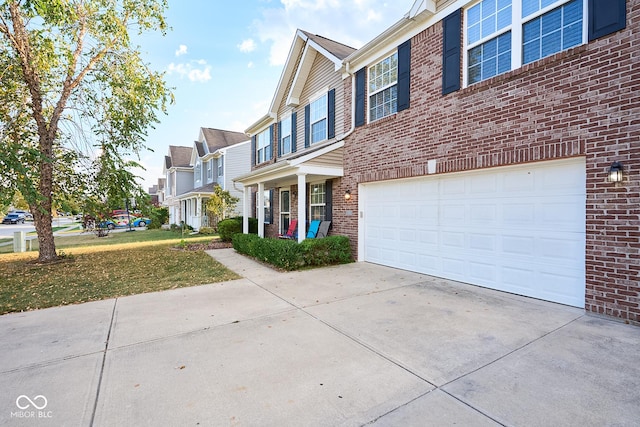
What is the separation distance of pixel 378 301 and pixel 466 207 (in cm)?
279

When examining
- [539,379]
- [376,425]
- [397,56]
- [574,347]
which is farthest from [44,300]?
[397,56]

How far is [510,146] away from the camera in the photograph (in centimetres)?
531

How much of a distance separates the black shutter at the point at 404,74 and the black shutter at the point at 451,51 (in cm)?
94

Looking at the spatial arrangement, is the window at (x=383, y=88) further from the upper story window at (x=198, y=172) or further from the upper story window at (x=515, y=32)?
the upper story window at (x=198, y=172)

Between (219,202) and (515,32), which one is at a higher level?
(515,32)

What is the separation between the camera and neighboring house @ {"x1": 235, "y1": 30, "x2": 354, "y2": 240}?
9031 millimetres

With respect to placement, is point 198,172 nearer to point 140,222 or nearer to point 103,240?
point 103,240

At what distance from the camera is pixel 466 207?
6.21 meters

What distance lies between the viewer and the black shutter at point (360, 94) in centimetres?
865

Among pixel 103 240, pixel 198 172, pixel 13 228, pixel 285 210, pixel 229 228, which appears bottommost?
pixel 13 228

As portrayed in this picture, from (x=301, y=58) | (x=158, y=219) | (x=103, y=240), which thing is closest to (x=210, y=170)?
(x=103, y=240)

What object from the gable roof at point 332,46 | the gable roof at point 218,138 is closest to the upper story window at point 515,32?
the gable roof at point 332,46

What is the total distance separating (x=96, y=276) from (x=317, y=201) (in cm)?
687

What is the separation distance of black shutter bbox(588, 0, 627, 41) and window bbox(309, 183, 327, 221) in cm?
750
